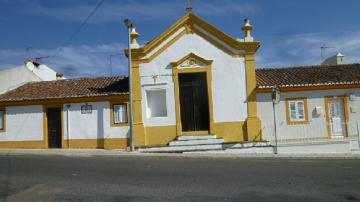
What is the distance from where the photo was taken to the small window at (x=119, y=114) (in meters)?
18.4

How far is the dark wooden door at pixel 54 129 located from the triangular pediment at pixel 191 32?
5.38 m

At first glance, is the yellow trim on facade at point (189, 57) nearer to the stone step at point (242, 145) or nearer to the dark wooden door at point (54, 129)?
the stone step at point (242, 145)

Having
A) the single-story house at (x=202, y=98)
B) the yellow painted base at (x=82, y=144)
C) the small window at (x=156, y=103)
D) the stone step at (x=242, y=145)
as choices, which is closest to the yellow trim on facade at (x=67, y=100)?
the single-story house at (x=202, y=98)

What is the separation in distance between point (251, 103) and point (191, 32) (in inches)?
179

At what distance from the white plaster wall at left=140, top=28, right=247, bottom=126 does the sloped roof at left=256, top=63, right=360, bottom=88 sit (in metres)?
1.24

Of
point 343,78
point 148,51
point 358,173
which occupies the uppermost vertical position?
point 148,51

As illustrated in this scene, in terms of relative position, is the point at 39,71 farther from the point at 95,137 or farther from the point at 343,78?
the point at 343,78

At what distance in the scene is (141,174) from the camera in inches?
403

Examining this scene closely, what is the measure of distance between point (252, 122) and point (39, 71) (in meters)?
16.7

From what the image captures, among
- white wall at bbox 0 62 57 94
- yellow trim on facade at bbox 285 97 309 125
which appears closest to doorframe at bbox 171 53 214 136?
yellow trim on facade at bbox 285 97 309 125

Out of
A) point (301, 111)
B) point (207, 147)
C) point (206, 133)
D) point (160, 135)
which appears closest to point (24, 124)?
point (160, 135)

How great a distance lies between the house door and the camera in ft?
57.7

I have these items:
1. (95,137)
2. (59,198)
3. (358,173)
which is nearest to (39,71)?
(95,137)

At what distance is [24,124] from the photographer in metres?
19.2
